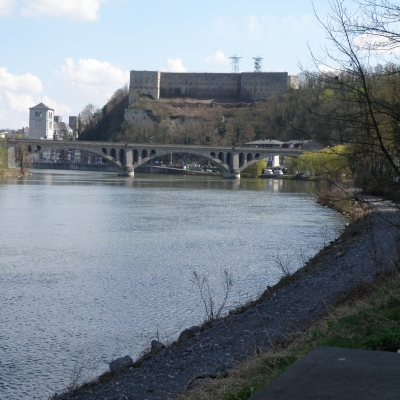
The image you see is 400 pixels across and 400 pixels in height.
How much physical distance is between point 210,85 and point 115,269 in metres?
81.3

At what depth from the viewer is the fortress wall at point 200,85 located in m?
91.0

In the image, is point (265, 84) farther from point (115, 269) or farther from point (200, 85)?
point (115, 269)

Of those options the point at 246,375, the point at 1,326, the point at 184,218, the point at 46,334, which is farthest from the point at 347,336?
the point at 184,218

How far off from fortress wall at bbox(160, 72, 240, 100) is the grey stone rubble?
8236 cm

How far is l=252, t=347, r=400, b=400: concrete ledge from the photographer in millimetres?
2477

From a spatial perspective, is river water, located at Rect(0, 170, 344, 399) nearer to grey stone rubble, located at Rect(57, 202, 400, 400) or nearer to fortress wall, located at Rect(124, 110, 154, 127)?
grey stone rubble, located at Rect(57, 202, 400, 400)

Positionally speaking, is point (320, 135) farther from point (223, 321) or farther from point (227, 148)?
point (227, 148)

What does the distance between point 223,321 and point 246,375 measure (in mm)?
2896

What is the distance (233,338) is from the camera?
6.33m

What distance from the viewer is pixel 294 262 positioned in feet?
41.4

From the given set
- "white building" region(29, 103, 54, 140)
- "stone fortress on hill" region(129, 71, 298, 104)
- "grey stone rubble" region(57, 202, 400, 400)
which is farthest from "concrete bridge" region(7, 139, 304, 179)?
"white building" region(29, 103, 54, 140)

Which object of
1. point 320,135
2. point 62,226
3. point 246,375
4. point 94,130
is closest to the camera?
point 246,375

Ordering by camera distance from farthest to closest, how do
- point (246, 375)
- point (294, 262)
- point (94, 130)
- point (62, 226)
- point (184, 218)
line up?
1. point (94, 130)
2. point (184, 218)
3. point (62, 226)
4. point (294, 262)
5. point (246, 375)

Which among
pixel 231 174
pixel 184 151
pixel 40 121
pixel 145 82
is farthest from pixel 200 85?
pixel 40 121
